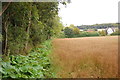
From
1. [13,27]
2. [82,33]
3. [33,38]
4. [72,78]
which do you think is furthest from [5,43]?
[82,33]

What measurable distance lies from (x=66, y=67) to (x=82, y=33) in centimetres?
3938

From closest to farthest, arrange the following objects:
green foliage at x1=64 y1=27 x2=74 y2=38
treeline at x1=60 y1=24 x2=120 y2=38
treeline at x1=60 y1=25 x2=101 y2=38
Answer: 1. green foliage at x1=64 y1=27 x2=74 y2=38
2. treeline at x1=60 y1=24 x2=120 y2=38
3. treeline at x1=60 y1=25 x2=101 y2=38

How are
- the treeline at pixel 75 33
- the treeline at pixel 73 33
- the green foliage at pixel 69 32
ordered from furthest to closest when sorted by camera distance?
the treeline at pixel 73 33
the treeline at pixel 75 33
the green foliage at pixel 69 32

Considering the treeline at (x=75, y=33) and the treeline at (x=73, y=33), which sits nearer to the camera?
the treeline at (x=75, y=33)

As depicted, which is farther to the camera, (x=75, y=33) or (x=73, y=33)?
(x=75, y=33)

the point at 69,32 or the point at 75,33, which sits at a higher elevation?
the point at 69,32

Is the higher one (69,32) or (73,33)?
(69,32)

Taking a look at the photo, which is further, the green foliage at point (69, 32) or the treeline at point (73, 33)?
the treeline at point (73, 33)

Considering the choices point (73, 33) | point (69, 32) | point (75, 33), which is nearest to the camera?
point (73, 33)

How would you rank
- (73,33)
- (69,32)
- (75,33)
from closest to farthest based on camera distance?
(73,33)
(69,32)
(75,33)

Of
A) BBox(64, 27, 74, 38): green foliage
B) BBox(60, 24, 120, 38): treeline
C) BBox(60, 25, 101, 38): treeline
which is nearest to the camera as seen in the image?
BBox(64, 27, 74, 38): green foliage

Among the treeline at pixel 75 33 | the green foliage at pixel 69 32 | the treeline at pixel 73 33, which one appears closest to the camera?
the green foliage at pixel 69 32

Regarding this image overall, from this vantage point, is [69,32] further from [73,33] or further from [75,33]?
[75,33]

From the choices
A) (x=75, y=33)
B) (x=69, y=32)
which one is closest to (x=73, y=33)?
(x=75, y=33)
